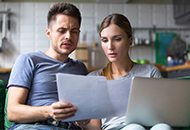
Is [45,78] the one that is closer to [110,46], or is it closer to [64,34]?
[64,34]

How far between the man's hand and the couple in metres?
0.08

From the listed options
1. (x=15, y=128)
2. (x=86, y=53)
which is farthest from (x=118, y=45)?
(x=86, y=53)

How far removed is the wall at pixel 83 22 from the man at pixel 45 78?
8.55 ft

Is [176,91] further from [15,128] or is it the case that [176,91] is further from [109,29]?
[15,128]

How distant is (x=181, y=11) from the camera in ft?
12.8

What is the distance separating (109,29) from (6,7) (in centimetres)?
321

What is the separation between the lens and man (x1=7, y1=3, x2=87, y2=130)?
1.01 metres

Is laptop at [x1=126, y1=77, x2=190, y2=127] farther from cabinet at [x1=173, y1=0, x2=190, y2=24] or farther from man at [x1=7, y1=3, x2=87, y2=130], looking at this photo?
cabinet at [x1=173, y1=0, x2=190, y2=24]

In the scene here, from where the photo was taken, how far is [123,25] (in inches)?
51.4

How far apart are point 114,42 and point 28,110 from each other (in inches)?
24.3

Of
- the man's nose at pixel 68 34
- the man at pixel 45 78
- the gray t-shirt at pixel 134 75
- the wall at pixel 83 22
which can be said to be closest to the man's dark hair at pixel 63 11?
the man at pixel 45 78

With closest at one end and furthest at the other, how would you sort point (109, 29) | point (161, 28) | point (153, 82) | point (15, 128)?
point (153, 82) < point (15, 128) < point (109, 29) < point (161, 28)

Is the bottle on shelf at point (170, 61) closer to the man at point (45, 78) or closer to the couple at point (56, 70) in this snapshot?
the couple at point (56, 70)

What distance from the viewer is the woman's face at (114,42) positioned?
1.27 metres
